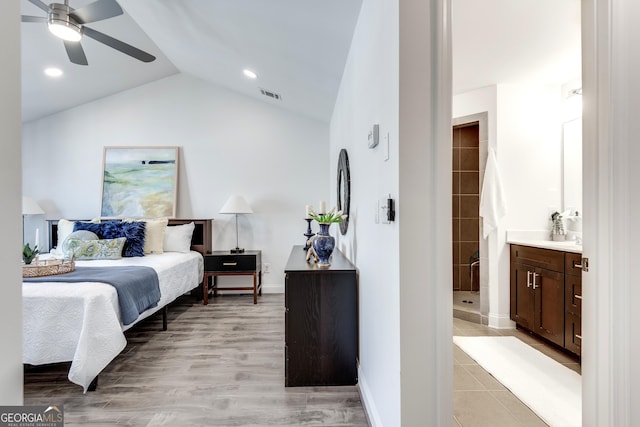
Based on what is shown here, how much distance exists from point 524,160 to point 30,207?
6.24 metres

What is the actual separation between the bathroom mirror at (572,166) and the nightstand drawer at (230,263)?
12.0ft

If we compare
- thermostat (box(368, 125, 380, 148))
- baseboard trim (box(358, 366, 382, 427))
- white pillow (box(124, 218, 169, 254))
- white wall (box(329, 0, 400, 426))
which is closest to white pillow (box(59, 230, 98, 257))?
white pillow (box(124, 218, 169, 254))

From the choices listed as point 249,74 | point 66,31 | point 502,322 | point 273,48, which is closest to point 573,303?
point 502,322

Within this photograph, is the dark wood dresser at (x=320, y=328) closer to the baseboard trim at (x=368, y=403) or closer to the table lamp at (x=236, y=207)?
the baseboard trim at (x=368, y=403)

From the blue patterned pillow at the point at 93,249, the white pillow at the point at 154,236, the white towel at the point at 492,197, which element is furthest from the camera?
the white pillow at the point at 154,236

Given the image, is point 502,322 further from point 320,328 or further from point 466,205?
point 320,328

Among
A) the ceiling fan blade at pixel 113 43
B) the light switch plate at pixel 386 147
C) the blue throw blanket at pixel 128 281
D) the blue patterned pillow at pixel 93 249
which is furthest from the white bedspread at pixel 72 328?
the light switch plate at pixel 386 147

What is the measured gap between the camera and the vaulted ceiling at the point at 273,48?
7.36 feet

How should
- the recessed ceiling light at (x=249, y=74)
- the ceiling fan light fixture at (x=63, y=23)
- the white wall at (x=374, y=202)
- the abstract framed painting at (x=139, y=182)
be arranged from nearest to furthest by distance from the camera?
the white wall at (x=374, y=202) → the ceiling fan light fixture at (x=63, y=23) → the recessed ceiling light at (x=249, y=74) → the abstract framed painting at (x=139, y=182)

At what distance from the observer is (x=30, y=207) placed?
4.50 meters

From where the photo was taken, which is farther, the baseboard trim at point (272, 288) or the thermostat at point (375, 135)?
the baseboard trim at point (272, 288)

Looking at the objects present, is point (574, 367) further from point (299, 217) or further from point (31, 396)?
point (31, 396)

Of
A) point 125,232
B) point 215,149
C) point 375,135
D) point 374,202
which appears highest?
point 215,149

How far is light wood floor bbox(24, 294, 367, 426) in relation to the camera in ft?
6.21
